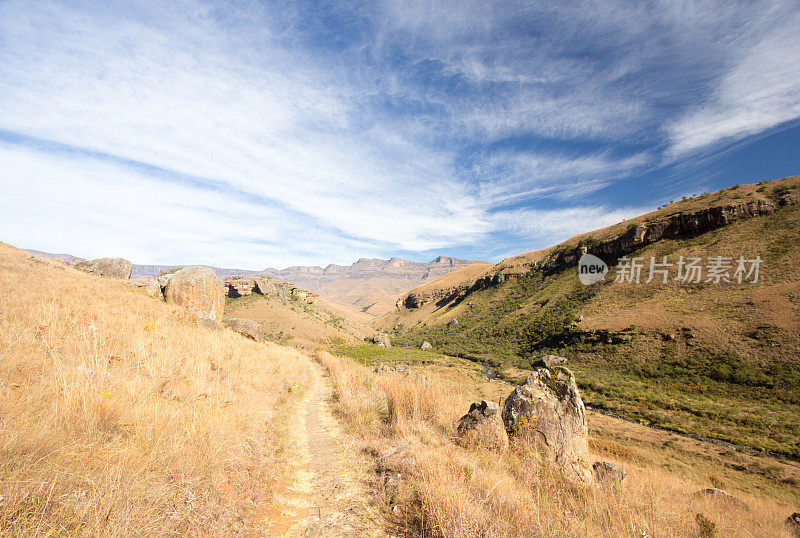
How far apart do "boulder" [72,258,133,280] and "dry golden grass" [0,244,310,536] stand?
20.2 m

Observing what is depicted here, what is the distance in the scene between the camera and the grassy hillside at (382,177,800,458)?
21953mm

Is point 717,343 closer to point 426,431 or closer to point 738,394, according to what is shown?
point 738,394

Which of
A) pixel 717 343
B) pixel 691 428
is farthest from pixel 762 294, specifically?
pixel 691 428

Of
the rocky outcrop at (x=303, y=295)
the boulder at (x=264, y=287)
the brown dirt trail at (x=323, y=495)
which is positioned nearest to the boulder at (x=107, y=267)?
the brown dirt trail at (x=323, y=495)

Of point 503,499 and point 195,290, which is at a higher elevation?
point 195,290

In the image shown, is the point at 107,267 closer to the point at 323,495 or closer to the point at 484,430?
the point at 323,495

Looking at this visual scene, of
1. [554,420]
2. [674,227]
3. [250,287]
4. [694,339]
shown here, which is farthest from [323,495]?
[674,227]

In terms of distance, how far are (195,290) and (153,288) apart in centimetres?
210

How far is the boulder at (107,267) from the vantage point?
22.1 m

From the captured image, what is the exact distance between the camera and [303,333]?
46750 millimetres

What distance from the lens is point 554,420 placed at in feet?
22.4

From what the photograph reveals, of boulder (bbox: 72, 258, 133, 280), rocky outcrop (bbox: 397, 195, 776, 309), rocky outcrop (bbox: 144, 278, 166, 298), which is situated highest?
rocky outcrop (bbox: 397, 195, 776, 309)

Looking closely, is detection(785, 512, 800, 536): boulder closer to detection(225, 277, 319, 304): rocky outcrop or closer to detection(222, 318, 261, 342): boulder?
detection(222, 318, 261, 342): boulder

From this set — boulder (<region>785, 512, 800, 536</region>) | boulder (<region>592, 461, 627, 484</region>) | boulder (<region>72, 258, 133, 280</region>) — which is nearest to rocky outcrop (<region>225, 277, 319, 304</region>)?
boulder (<region>72, 258, 133, 280</region>)
